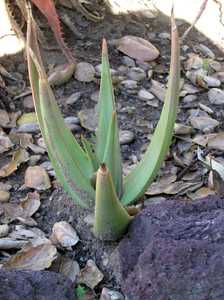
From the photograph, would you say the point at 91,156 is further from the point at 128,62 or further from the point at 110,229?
the point at 128,62

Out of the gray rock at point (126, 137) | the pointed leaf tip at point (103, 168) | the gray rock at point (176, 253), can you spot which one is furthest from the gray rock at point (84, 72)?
the pointed leaf tip at point (103, 168)

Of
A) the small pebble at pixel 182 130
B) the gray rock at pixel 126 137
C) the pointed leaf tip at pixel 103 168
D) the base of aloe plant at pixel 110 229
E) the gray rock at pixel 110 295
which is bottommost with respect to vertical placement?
the gray rock at pixel 126 137

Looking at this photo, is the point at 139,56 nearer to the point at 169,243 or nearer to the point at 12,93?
the point at 12,93

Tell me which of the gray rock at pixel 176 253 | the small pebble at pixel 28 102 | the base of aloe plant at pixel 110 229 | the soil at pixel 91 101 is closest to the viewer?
the gray rock at pixel 176 253

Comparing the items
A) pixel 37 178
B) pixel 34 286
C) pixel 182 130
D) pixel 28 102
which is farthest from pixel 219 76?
pixel 34 286

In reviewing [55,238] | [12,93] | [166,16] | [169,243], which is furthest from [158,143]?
[166,16]

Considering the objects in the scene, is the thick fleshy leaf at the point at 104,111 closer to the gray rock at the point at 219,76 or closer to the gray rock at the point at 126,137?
the gray rock at the point at 126,137
